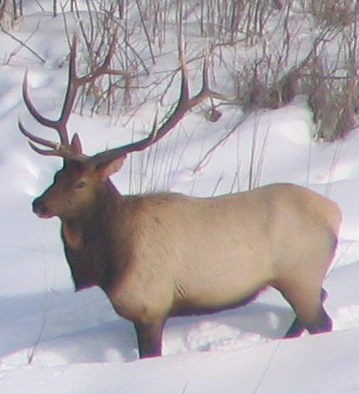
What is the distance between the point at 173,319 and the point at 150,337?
0.53m

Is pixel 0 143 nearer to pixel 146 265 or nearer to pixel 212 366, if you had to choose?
pixel 146 265

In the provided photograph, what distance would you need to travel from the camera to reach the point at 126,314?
4.81m

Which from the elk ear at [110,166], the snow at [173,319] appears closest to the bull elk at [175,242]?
the elk ear at [110,166]

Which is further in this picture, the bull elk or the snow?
the bull elk

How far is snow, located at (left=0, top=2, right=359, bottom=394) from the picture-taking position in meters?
4.00

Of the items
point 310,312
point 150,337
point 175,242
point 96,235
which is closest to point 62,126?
point 96,235

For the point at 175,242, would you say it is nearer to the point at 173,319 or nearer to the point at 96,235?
the point at 96,235

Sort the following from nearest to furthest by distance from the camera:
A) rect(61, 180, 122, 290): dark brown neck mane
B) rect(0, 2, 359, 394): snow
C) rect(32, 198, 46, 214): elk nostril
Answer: rect(0, 2, 359, 394): snow < rect(32, 198, 46, 214): elk nostril < rect(61, 180, 122, 290): dark brown neck mane

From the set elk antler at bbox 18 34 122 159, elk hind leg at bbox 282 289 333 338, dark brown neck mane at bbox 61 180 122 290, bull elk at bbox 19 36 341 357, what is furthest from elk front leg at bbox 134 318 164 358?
elk antler at bbox 18 34 122 159

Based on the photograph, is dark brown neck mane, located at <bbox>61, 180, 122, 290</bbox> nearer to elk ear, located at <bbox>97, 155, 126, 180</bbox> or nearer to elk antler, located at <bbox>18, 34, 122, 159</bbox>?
elk ear, located at <bbox>97, 155, 126, 180</bbox>

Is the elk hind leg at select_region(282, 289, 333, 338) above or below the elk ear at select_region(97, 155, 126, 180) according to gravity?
below

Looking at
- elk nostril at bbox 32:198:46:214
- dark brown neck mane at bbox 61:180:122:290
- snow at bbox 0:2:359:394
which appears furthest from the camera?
dark brown neck mane at bbox 61:180:122:290

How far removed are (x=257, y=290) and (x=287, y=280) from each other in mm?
117

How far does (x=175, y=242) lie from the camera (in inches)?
191
